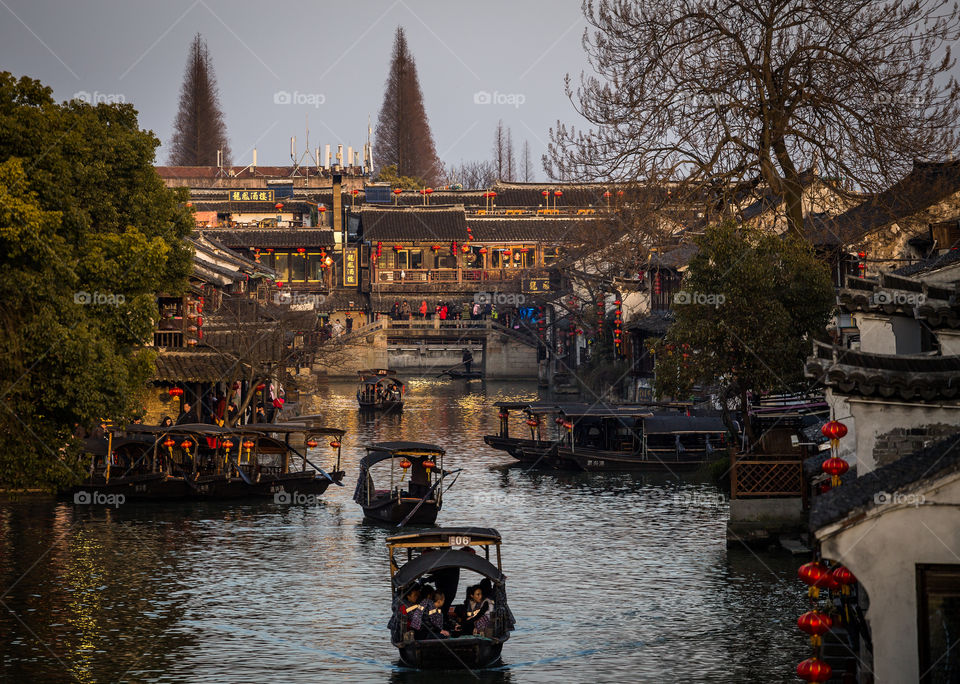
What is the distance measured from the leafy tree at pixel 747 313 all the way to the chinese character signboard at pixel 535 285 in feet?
181

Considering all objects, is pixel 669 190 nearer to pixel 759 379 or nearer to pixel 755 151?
pixel 755 151

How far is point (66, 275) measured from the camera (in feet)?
79.8

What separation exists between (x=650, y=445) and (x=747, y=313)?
14.0m

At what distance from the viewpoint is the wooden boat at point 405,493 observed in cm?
3175

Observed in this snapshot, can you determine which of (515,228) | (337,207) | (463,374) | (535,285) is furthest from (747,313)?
(337,207)

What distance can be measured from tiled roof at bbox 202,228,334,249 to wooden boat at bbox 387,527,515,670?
238 feet

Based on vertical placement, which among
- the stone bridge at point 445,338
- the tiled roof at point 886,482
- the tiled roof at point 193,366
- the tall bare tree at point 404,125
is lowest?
the tiled roof at point 886,482

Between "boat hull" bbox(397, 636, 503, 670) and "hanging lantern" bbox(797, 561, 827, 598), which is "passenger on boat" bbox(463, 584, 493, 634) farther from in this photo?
"hanging lantern" bbox(797, 561, 827, 598)

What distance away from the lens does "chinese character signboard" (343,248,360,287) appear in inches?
3713

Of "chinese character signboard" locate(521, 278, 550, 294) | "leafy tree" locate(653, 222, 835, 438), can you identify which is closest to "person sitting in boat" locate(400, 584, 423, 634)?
"leafy tree" locate(653, 222, 835, 438)

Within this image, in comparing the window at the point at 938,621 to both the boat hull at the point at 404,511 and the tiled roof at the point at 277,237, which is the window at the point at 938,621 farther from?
the tiled roof at the point at 277,237

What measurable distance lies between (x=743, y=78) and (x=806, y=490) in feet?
39.0

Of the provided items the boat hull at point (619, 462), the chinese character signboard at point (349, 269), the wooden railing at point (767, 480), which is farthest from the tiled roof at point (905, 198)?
the chinese character signboard at point (349, 269)

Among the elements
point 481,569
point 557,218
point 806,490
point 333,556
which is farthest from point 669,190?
point 557,218
